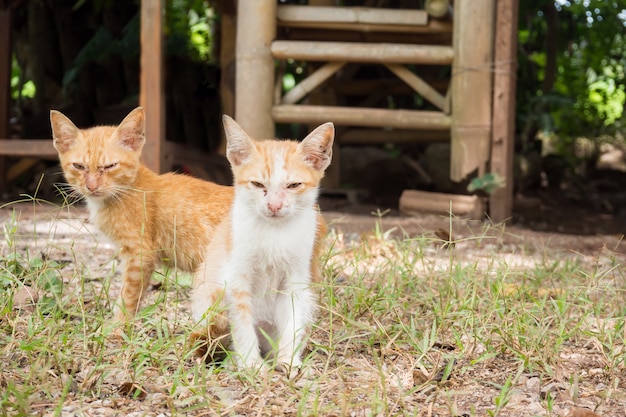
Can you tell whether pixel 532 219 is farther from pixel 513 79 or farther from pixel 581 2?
pixel 581 2

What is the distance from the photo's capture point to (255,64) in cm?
698

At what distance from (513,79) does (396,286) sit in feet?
13.0

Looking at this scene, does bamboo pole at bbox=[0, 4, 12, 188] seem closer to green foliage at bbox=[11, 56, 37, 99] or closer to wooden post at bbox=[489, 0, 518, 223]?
green foliage at bbox=[11, 56, 37, 99]

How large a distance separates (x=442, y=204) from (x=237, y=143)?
442cm

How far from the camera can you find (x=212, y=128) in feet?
35.1

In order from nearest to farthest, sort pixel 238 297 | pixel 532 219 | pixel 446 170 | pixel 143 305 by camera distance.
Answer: pixel 238 297 → pixel 143 305 → pixel 532 219 → pixel 446 170

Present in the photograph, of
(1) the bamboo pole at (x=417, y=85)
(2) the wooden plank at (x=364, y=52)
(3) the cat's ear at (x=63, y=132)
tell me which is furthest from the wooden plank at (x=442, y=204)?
(3) the cat's ear at (x=63, y=132)

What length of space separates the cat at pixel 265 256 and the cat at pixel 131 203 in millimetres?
502

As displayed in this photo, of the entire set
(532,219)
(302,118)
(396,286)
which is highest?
(302,118)

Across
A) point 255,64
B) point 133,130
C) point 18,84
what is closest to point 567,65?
point 255,64

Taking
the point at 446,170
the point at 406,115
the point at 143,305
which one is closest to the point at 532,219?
the point at 446,170

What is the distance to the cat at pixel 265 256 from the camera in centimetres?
284

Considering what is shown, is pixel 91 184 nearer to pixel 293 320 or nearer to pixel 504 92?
pixel 293 320

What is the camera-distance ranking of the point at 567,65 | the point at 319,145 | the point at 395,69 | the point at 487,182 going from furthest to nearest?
the point at 567,65
the point at 395,69
the point at 487,182
the point at 319,145
